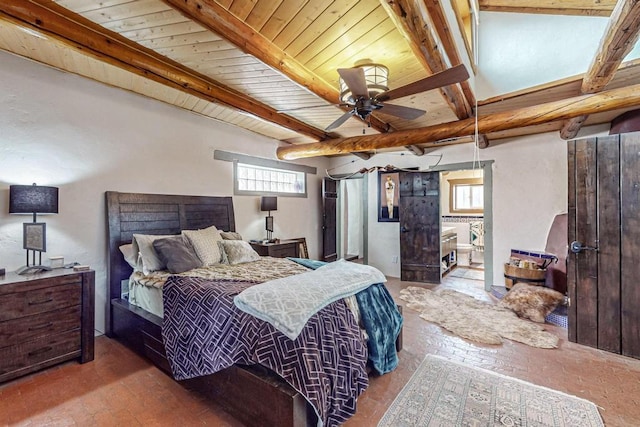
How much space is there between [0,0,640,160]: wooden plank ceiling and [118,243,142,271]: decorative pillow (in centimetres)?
185

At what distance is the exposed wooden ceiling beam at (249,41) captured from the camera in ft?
6.37

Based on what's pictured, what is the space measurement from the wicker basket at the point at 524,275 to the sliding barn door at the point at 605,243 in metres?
1.27

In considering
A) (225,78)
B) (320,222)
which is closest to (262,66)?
(225,78)

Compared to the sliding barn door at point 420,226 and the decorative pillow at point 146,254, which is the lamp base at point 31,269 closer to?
the decorative pillow at point 146,254

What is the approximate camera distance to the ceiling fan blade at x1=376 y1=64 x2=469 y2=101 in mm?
2039

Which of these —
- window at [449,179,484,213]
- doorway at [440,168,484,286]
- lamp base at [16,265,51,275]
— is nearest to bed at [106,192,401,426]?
lamp base at [16,265,51,275]

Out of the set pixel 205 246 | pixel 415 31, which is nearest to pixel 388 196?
pixel 205 246

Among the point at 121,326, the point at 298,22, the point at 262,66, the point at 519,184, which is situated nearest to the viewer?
the point at 298,22

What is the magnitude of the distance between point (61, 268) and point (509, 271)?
18.8ft

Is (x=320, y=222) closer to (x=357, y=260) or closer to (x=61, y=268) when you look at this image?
(x=357, y=260)

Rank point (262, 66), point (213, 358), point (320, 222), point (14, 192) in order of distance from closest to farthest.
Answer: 1. point (213, 358)
2. point (14, 192)
3. point (262, 66)
4. point (320, 222)

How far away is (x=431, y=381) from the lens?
233 centimetres

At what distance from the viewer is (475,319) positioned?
3.65 m

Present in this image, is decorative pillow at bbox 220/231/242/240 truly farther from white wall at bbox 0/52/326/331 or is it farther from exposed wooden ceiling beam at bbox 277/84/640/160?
exposed wooden ceiling beam at bbox 277/84/640/160
